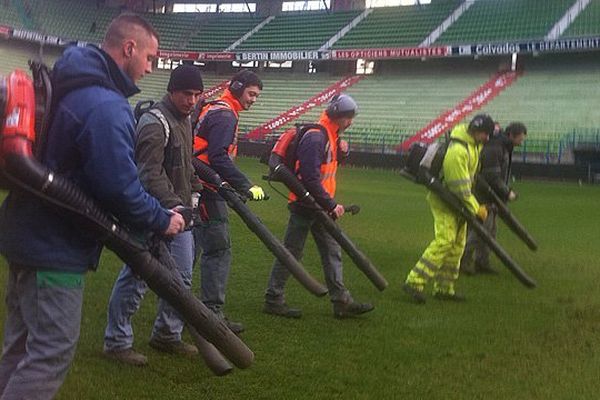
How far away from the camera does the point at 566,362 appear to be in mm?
4738

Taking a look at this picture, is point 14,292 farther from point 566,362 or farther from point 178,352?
point 566,362

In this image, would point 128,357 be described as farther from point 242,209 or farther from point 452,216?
point 452,216

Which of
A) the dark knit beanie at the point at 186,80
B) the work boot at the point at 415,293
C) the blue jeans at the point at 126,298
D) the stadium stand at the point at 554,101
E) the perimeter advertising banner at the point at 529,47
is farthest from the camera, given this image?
the perimeter advertising banner at the point at 529,47

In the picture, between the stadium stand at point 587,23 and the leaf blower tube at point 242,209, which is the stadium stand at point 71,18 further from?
the leaf blower tube at point 242,209

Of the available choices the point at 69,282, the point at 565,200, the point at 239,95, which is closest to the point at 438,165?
the point at 239,95

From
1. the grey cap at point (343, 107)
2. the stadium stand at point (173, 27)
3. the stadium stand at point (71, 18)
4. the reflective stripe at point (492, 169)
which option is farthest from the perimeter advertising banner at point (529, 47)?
the grey cap at point (343, 107)

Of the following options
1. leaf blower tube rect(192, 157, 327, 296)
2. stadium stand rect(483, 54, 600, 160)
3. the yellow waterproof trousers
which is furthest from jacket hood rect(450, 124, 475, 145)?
stadium stand rect(483, 54, 600, 160)

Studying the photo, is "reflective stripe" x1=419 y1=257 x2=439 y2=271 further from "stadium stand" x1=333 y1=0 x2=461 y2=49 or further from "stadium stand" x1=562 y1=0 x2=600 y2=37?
"stadium stand" x1=333 y1=0 x2=461 y2=49

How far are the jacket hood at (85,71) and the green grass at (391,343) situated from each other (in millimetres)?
1929

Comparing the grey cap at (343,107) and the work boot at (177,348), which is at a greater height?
the grey cap at (343,107)

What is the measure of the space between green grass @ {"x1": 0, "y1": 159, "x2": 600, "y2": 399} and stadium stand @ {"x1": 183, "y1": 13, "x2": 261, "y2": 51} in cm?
3242

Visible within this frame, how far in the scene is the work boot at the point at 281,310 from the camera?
564 centimetres

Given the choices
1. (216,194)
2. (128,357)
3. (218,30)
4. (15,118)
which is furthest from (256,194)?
(218,30)

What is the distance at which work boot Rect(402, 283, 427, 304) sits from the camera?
6396mm
